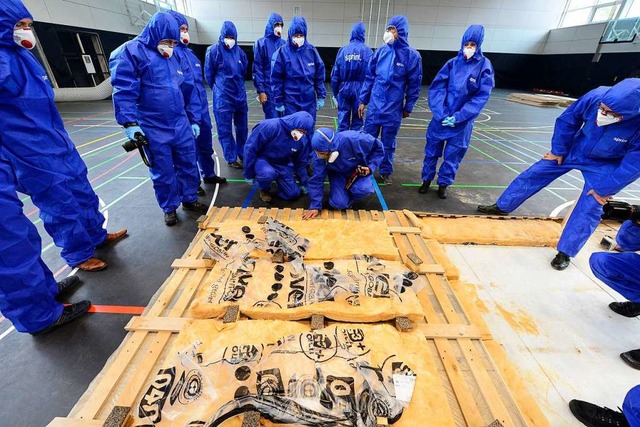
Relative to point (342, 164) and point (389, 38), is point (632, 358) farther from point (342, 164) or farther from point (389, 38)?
point (389, 38)

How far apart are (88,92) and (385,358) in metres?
14.1

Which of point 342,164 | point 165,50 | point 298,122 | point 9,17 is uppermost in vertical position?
point 9,17

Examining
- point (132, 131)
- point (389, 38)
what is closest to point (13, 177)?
point (132, 131)

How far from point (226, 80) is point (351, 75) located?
7.00 feet

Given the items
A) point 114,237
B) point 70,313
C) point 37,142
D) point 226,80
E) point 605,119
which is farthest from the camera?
point 226,80

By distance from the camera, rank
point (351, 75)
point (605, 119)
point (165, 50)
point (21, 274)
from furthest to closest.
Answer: point (351, 75) → point (165, 50) → point (605, 119) → point (21, 274)

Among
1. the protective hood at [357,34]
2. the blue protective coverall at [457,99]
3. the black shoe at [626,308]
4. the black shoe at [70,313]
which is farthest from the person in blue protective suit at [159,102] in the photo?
the black shoe at [626,308]

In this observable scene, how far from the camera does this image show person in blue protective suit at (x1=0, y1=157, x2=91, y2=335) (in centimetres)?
178

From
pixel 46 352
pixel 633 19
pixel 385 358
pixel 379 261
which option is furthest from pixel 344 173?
pixel 633 19

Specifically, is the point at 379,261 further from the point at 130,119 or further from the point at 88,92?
the point at 88,92

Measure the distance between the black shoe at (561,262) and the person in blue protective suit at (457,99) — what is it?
1668mm

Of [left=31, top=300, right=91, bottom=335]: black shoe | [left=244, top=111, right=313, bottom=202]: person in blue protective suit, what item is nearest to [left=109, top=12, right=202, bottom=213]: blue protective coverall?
[left=244, top=111, right=313, bottom=202]: person in blue protective suit

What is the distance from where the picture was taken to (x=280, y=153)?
368 cm

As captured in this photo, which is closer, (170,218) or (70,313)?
(70,313)
